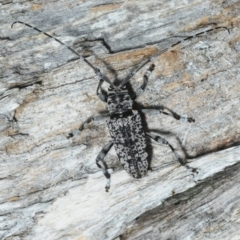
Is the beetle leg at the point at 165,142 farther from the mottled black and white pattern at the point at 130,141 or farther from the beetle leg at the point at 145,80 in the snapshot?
the beetle leg at the point at 145,80

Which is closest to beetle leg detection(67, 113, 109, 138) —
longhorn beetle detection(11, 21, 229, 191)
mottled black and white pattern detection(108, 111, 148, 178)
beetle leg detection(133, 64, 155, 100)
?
longhorn beetle detection(11, 21, 229, 191)

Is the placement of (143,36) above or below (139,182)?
above

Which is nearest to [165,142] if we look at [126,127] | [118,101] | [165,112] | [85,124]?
[165,112]

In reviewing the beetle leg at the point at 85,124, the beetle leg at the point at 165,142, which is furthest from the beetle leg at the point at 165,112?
the beetle leg at the point at 85,124

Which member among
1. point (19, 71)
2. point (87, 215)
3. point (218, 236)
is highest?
point (19, 71)

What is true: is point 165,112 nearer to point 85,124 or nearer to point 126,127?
point 126,127

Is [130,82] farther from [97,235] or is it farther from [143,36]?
[97,235]

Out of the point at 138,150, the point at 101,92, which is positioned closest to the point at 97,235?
the point at 138,150
